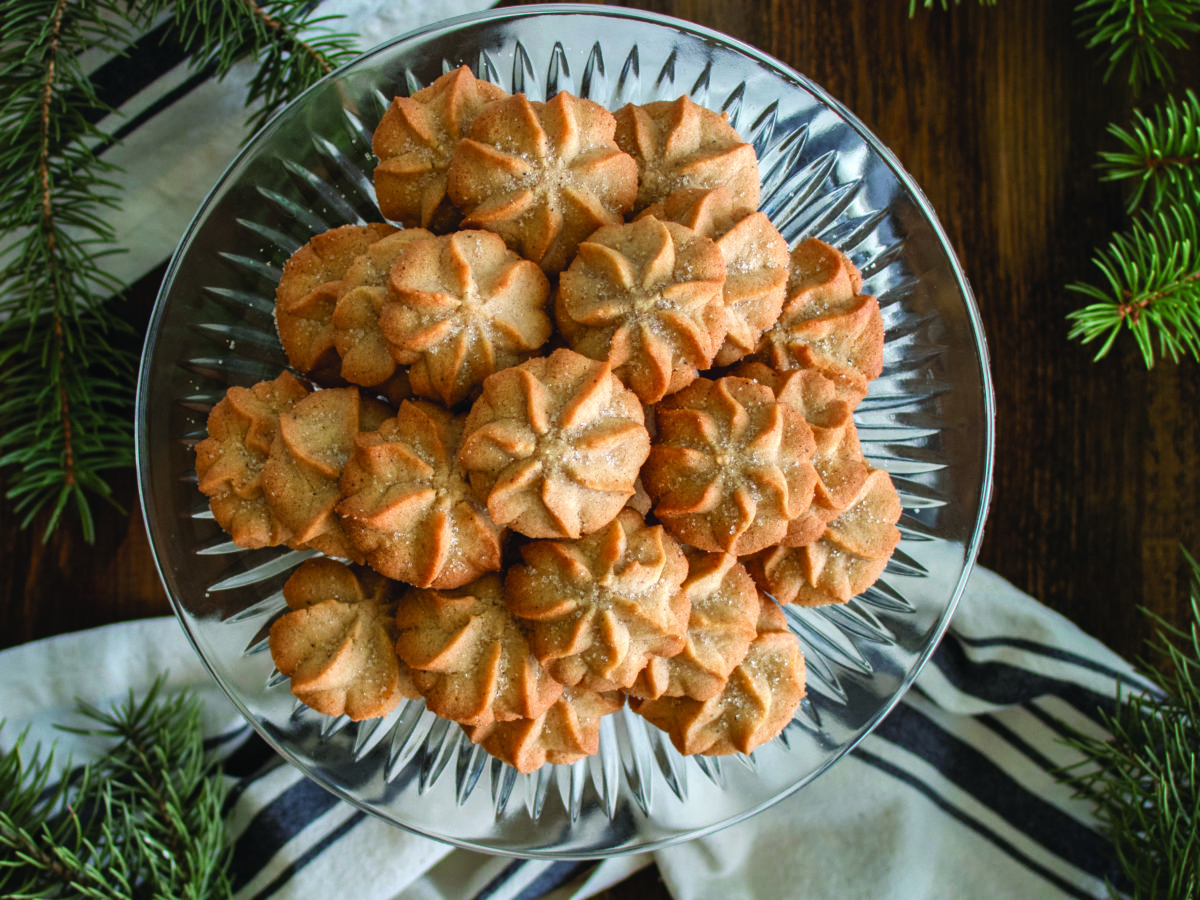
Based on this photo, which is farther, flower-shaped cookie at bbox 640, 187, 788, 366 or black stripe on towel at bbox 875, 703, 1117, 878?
black stripe on towel at bbox 875, 703, 1117, 878

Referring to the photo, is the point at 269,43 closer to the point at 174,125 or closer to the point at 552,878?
the point at 174,125

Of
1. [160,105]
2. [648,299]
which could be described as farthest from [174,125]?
[648,299]

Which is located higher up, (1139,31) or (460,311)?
(1139,31)

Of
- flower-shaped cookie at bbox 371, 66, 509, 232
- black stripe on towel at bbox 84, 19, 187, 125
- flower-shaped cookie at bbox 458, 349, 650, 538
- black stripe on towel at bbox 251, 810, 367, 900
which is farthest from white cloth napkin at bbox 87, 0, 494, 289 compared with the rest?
black stripe on towel at bbox 251, 810, 367, 900

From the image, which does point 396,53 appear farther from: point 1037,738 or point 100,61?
point 1037,738

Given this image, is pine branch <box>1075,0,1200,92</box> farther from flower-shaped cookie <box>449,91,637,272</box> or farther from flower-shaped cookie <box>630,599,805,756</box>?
flower-shaped cookie <box>630,599,805,756</box>

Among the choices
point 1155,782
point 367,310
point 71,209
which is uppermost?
point 71,209

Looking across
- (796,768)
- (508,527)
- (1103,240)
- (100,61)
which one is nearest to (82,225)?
(100,61)
